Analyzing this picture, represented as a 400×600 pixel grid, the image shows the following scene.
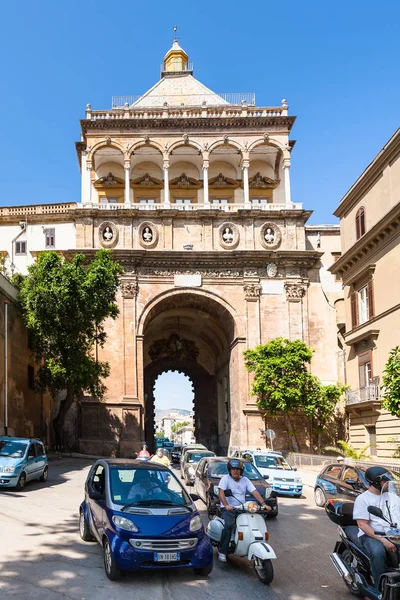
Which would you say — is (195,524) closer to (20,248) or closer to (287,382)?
(287,382)

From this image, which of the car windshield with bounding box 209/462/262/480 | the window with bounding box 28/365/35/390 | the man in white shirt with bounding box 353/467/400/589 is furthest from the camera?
the window with bounding box 28/365/35/390

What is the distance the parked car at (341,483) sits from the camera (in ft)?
44.0

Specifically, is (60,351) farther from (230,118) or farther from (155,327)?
(230,118)

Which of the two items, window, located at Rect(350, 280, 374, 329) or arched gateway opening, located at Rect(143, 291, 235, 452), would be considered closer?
window, located at Rect(350, 280, 374, 329)

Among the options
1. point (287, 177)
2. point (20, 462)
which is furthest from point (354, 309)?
point (20, 462)

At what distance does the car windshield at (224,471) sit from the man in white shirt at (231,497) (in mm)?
5831

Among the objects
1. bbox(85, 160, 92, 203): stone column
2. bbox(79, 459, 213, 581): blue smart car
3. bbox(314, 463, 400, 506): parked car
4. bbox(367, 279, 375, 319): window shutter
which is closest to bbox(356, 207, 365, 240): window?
bbox(367, 279, 375, 319): window shutter

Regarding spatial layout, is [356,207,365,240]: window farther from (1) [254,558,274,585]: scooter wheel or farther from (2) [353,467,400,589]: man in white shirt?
(2) [353,467,400,589]: man in white shirt

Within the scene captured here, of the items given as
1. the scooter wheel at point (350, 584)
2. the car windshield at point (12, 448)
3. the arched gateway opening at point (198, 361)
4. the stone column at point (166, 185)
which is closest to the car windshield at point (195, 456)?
the car windshield at point (12, 448)

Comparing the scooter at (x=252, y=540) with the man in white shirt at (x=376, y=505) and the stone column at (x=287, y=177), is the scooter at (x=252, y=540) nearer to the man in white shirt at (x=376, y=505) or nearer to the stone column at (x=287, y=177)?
the man in white shirt at (x=376, y=505)

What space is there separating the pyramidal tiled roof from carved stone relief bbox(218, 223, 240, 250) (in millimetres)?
9723

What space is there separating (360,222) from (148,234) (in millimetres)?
13731

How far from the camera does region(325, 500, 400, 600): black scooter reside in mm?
6023

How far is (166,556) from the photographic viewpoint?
8.00m
